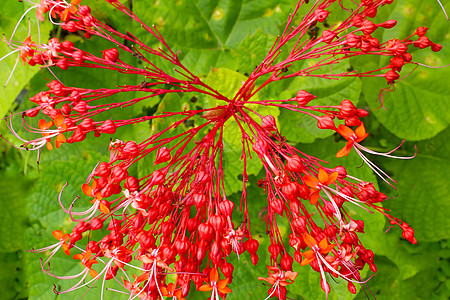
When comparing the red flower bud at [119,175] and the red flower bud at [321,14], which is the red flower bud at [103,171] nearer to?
the red flower bud at [119,175]

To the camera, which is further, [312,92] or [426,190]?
[426,190]

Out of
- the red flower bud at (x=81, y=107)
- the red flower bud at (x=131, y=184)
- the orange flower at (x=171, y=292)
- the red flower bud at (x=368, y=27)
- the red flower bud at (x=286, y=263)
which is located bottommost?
the orange flower at (x=171, y=292)

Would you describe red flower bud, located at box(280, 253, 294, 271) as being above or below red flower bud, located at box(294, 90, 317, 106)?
below

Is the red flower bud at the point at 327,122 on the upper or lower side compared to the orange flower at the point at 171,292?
upper

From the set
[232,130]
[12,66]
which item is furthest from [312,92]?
[12,66]

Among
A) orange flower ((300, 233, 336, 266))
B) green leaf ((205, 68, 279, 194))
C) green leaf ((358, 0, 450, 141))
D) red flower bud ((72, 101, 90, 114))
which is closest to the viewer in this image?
orange flower ((300, 233, 336, 266))

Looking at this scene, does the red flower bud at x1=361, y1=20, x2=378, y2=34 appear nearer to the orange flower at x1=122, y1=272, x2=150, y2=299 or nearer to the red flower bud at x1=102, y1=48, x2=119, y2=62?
the red flower bud at x1=102, y1=48, x2=119, y2=62

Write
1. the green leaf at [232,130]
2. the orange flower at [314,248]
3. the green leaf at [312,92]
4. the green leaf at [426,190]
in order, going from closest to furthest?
the orange flower at [314,248] < the green leaf at [232,130] < the green leaf at [312,92] < the green leaf at [426,190]

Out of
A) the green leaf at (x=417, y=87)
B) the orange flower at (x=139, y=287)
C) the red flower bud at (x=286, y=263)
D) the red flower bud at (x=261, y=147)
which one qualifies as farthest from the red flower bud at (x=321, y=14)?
the orange flower at (x=139, y=287)

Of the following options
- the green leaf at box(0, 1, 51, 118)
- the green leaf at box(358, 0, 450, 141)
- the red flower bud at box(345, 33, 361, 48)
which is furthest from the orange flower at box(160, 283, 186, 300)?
the green leaf at box(358, 0, 450, 141)

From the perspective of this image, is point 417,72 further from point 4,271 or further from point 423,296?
point 4,271

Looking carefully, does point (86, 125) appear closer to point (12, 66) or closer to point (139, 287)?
point (139, 287)

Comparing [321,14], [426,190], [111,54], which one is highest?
[321,14]
